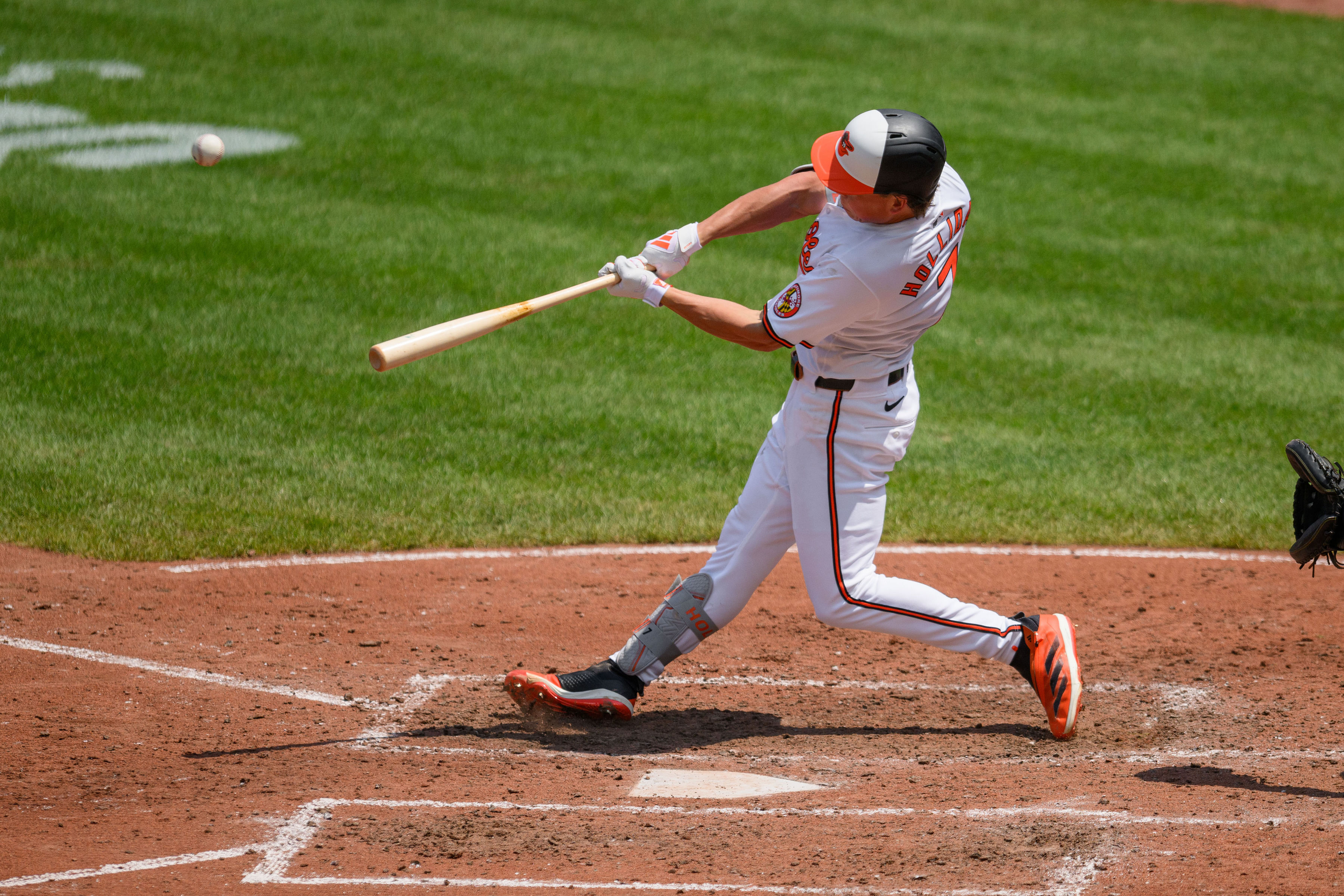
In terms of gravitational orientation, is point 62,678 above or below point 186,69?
below

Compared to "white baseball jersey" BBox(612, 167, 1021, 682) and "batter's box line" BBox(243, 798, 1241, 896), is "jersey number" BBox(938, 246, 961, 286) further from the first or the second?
"batter's box line" BBox(243, 798, 1241, 896)

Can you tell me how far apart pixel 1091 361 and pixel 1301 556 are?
16.2 feet

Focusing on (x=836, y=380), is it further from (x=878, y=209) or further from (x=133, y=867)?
(x=133, y=867)

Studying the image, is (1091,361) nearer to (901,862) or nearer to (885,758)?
(885,758)

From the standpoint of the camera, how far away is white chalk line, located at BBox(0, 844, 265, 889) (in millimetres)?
3391

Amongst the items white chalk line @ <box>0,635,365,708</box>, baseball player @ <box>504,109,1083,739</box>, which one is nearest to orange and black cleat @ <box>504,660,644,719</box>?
baseball player @ <box>504,109,1083,739</box>

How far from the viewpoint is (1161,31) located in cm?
1708

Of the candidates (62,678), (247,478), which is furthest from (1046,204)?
(62,678)

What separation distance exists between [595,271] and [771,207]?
540cm

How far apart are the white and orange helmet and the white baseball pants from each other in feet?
2.04

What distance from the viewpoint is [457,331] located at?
4.26 metres

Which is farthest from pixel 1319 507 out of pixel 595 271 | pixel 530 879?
pixel 595 271

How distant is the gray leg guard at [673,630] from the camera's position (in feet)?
15.2

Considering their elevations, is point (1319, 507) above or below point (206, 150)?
below
